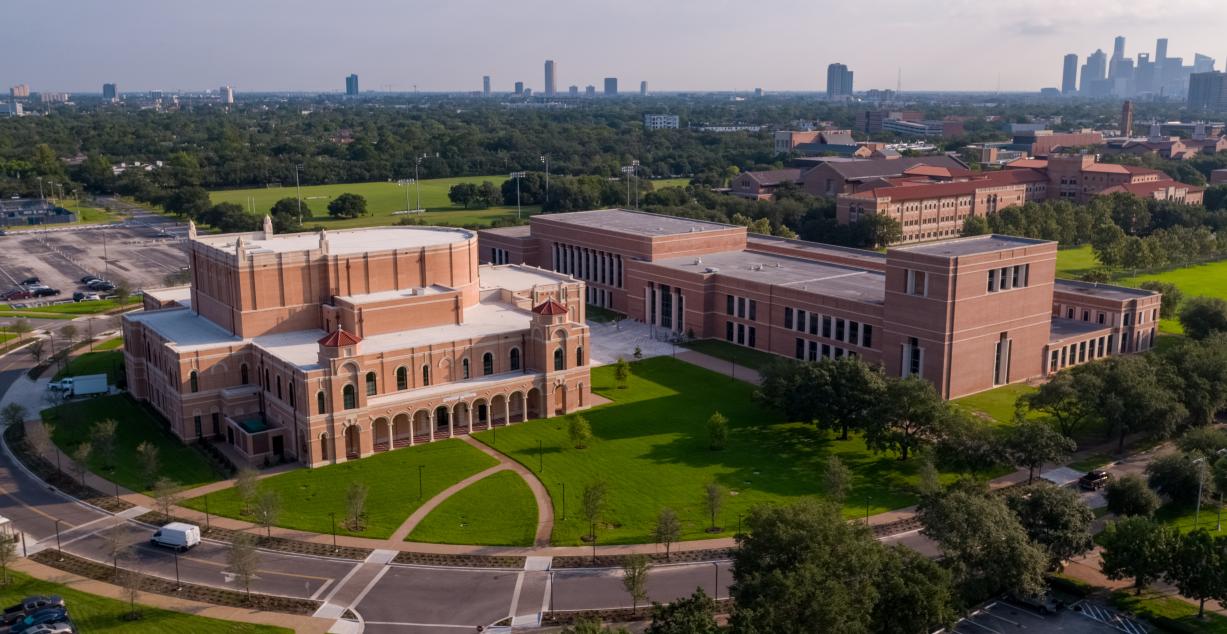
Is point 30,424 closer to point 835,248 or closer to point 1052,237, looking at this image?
point 835,248

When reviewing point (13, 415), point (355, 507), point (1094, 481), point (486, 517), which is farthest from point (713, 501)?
point (13, 415)

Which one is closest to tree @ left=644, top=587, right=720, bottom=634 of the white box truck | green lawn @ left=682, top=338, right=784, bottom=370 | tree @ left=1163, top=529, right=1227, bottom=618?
tree @ left=1163, top=529, right=1227, bottom=618

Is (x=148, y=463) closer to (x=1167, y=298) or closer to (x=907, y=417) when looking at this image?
(x=907, y=417)

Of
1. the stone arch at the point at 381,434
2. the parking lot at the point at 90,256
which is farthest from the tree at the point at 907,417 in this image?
the parking lot at the point at 90,256

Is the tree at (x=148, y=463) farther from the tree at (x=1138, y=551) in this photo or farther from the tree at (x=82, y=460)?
the tree at (x=1138, y=551)

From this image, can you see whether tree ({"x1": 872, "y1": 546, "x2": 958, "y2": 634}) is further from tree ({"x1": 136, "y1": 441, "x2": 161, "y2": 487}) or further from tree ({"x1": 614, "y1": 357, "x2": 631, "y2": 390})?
tree ({"x1": 136, "y1": 441, "x2": 161, "y2": 487})
